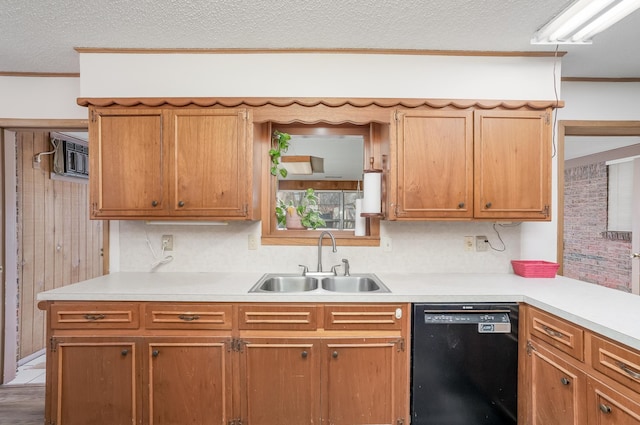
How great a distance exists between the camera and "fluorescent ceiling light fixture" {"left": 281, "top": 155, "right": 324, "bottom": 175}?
267 cm

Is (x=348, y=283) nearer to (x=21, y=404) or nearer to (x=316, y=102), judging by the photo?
(x=316, y=102)

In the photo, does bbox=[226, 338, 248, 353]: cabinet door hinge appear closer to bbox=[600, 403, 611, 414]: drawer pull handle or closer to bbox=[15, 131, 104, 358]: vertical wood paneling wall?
bbox=[600, 403, 611, 414]: drawer pull handle

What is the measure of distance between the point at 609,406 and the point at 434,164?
4.79 feet

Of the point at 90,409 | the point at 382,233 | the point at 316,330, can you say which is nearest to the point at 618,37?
the point at 382,233

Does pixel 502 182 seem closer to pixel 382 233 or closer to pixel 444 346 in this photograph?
pixel 382 233

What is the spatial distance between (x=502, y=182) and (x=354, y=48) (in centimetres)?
138

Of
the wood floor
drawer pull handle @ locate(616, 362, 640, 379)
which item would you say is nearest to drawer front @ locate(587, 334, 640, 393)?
drawer pull handle @ locate(616, 362, 640, 379)

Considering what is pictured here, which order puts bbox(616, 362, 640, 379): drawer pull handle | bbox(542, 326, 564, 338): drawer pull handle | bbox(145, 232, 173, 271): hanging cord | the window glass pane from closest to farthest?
bbox(616, 362, 640, 379): drawer pull handle < bbox(542, 326, 564, 338): drawer pull handle < bbox(145, 232, 173, 271): hanging cord < the window glass pane

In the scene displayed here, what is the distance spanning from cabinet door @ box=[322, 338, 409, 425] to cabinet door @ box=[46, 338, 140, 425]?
1095 mm

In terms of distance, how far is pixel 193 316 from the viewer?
6.28 ft

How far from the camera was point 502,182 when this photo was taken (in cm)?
223

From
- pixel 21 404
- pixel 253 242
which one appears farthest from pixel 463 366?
pixel 21 404

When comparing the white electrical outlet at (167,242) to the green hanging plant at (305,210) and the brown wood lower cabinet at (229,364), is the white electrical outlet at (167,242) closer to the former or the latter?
the brown wood lower cabinet at (229,364)

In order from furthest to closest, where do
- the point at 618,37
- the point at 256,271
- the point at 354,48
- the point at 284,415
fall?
the point at 256,271
the point at 354,48
the point at 618,37
the point at 284,415
